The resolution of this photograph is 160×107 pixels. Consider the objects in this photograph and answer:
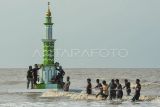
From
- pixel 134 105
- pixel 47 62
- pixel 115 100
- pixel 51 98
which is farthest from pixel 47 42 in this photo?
pixel 134 105

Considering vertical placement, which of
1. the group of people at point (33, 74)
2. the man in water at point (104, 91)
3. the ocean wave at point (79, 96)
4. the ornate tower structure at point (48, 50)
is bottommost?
the ocean wave at point (79, 96)

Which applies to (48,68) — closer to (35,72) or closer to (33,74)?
(35,72)

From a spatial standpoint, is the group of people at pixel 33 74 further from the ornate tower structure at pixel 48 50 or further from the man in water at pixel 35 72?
the ornate tower structure at pixel 48 50

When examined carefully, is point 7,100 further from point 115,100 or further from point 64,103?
point 115,100

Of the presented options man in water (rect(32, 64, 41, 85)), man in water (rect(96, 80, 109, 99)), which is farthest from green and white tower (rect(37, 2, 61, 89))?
man in water (rect(96, 80, 109, 99))

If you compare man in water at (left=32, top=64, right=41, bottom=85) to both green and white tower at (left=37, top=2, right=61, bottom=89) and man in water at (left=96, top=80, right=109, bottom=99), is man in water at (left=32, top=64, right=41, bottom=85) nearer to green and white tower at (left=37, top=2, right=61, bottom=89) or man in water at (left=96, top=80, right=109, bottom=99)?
green and white tower at (left=37, top=2, right=61, bottom=89)

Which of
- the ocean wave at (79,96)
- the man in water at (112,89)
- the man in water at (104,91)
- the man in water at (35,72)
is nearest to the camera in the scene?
the man in water at (112,89)

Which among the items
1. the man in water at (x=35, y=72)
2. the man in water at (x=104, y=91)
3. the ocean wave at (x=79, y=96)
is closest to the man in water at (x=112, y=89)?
the man in water at (x=104, y=91)

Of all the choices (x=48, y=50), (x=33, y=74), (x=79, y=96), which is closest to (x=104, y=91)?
(x=79, y=96)

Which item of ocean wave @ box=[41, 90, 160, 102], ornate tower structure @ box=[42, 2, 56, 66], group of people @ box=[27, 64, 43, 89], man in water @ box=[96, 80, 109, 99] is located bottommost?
ocean wave @ box=[41, 90, 160, 102]

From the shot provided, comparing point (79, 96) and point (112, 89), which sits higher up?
point (112, 89)

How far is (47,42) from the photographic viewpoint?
106ft

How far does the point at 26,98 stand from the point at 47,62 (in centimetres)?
494

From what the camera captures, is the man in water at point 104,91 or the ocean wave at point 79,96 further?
the ocean wave at point 79,96
